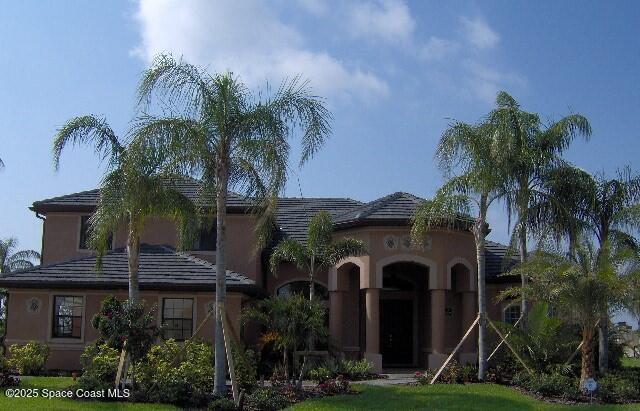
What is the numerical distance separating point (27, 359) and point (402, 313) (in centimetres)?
1262

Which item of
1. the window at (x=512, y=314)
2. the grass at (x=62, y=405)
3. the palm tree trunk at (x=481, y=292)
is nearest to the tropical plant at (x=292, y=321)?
the palm tree trunk at (x=481, y=292)

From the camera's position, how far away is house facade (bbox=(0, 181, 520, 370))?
22.5m

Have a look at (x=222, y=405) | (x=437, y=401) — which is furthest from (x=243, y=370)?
(x=437, y=401)

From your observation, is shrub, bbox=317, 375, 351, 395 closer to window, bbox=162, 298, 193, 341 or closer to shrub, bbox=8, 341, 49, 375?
window, bbox=162, 298, 193, 341

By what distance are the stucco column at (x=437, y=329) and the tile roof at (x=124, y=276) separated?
5.66 meters

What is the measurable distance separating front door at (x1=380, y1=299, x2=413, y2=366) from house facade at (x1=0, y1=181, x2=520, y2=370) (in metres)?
0.04

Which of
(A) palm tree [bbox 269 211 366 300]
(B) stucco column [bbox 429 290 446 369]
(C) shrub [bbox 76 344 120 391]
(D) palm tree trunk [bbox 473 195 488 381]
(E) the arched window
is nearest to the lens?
(C) shrub [bbox 76 344 120 391]

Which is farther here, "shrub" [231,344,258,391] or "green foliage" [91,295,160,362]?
"shrub" [231,344,258,391]

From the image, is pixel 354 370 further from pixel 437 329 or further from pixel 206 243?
pixel 206 243

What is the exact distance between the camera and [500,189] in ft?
65.3

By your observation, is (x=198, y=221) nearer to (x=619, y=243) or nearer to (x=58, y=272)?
(x=58, y=272)

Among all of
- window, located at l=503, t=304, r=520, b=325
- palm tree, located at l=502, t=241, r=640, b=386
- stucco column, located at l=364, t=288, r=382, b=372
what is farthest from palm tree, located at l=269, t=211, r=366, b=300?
window, located at l=503, t=304, r=520, b=325

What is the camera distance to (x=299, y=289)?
26.3 meters

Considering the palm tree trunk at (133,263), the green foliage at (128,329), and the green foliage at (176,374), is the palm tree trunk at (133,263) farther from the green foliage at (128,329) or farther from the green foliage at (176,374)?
the green foliage at (176,374)
